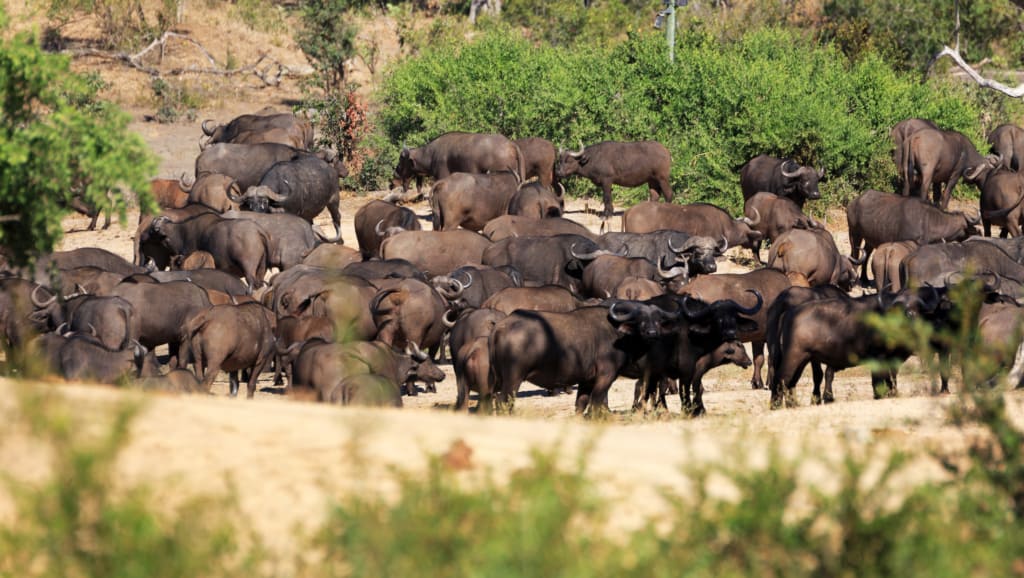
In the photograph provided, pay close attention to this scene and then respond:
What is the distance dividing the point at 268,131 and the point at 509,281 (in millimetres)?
14165

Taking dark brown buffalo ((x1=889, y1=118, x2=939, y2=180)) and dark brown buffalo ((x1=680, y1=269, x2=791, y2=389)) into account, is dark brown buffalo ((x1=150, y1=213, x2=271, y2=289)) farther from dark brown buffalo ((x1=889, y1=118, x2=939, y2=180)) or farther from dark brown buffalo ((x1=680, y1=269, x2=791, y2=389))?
dark brown buffalo ((x1=889, y1=118, x2=939, y2=180))

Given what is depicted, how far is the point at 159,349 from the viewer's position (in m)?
20.8

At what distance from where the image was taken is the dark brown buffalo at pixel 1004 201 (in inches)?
981

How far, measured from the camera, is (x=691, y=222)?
24.0 metres

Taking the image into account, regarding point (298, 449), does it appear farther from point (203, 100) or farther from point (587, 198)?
point (203, 100)

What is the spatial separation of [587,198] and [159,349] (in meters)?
12.7

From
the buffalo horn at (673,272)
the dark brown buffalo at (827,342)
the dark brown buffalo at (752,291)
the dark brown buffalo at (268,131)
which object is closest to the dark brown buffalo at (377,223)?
the buffalo horn at (673,272)

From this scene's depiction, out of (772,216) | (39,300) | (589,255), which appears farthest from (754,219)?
(39,300)

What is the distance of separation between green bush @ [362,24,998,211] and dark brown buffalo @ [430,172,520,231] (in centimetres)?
558

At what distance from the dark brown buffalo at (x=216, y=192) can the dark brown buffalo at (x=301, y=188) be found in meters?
0.39

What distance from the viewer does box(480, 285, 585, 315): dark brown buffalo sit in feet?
54.2

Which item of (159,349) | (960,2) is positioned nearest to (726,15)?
(960,2)

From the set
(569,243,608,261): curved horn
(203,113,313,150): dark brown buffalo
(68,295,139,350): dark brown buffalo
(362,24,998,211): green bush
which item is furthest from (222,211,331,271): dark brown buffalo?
(362,24,998,211): green bush

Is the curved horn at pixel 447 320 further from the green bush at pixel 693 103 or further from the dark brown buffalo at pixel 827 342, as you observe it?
the green bush at pixel 693 103
